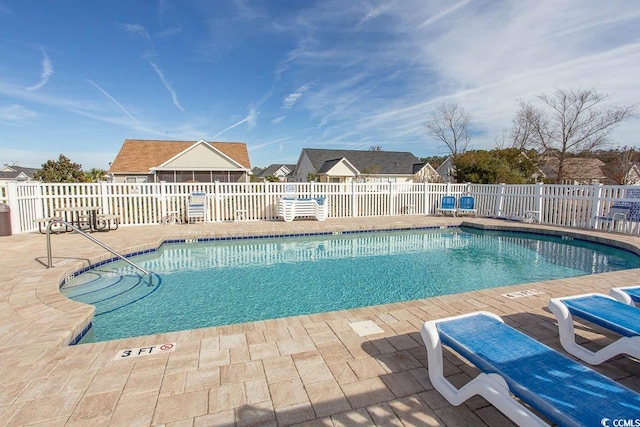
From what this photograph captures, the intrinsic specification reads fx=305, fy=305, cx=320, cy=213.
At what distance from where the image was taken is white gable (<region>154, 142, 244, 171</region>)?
22172 millimetres

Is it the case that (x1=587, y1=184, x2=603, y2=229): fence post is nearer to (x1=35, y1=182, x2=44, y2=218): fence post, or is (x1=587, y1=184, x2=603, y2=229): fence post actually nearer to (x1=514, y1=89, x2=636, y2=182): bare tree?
(x1=514, y1=89, x2=636, y2=182): bare tree

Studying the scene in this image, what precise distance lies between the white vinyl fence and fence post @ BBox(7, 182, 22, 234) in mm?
17

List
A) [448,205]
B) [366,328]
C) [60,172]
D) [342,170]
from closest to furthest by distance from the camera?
1. [366,328]
2. [448,205]
3. [60,172]
4. [342,170]

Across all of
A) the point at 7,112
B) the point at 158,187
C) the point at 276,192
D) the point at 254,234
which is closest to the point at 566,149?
the point at 276,192

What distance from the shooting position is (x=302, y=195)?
1087 centimetres

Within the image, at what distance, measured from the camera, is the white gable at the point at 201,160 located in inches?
873

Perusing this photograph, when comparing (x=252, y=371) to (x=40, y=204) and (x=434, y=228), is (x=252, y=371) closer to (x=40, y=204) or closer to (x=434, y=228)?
(x=434, y=228)

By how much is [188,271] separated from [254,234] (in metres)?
2.70

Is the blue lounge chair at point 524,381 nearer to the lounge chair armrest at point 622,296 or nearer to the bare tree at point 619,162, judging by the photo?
the lounge chair armrest at point 622,296

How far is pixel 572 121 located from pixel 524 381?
82.3ft

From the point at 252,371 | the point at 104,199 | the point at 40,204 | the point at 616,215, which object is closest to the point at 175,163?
the point at 104,199

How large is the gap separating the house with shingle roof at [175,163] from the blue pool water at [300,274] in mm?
16603

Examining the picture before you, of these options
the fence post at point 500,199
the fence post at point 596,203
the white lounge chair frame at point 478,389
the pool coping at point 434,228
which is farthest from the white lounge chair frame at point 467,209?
the white lounge chair frame at point 478,389

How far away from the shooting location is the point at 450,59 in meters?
11.2
